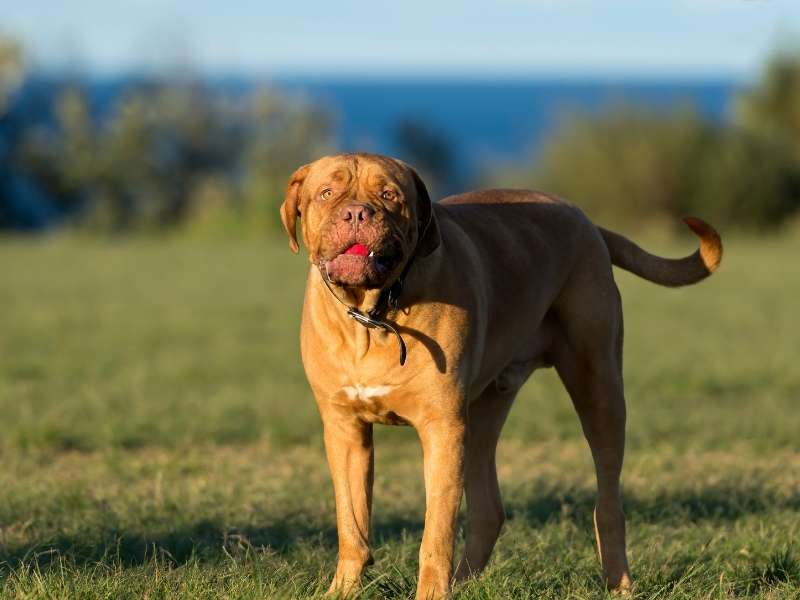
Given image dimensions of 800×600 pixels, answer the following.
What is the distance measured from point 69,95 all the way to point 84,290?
41.9 meters

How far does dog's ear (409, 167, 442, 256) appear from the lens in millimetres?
5023

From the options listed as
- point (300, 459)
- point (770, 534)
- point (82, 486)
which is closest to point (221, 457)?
point (300, 459)

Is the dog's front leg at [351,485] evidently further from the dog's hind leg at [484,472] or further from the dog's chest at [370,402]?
the dog's hind leg at [484,472]

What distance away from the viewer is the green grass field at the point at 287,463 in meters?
5.34

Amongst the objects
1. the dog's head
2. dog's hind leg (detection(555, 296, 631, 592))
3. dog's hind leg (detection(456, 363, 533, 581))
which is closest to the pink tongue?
the dog's head

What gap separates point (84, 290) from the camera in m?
19.8

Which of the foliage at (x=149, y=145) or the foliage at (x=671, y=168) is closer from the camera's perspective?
the foliage at (x=671, y=168)

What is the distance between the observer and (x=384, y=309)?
5.04 metres

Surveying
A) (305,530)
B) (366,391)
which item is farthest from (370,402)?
(305,530)

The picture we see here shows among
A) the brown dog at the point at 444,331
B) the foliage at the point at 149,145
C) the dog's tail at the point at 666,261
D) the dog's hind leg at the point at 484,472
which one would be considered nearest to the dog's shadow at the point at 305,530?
the dog's hind leg at the point at 484,472

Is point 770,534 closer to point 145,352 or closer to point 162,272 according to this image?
point 145,352

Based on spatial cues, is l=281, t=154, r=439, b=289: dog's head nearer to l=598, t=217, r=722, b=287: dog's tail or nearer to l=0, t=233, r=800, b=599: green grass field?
l=0, t=233, r=800, b=599: green grass field

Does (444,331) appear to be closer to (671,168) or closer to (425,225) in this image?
(425,225)

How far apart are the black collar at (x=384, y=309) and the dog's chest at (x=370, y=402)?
13cm
